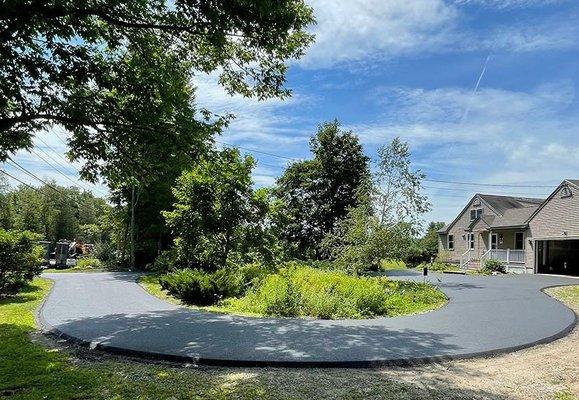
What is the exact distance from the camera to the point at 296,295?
1097 centimetres

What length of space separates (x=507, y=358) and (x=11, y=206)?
2540 inches

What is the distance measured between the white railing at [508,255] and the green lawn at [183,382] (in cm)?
2690

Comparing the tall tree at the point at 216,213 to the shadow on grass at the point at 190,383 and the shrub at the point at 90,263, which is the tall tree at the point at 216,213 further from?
the shrub at the point at 90,263

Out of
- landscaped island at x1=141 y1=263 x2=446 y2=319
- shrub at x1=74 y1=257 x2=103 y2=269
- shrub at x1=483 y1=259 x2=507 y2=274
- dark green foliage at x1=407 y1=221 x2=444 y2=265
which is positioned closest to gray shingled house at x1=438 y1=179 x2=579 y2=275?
shrub at x1=483 y1=259 x2=507 y2=274

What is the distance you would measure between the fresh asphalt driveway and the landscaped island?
2.77 feet

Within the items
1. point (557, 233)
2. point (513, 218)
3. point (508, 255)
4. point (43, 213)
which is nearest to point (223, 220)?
point (557, 233)

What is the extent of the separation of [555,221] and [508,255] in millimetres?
4119

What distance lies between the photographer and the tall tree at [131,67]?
6828mm

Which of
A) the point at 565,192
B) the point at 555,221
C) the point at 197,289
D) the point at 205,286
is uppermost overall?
the point at 565,192

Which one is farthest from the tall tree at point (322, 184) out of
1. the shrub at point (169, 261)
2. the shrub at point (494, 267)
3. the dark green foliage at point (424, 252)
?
the shrub at point (169, 261)

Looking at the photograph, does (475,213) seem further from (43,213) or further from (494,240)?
(43,213)

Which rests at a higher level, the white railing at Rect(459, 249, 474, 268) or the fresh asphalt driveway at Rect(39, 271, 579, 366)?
the white railing at Rect(459, 249, 474, 268)

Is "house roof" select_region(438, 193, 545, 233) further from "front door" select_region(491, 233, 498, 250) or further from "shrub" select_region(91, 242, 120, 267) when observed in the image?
"shrub" select_region(91, 242, 120, 267)

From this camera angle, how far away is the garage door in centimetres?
2784
